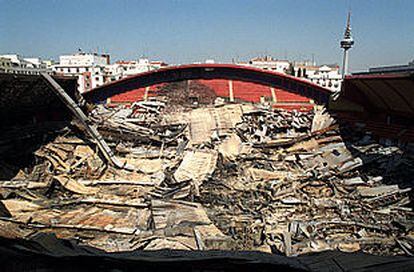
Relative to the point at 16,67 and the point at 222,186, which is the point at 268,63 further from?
the point at 222,186

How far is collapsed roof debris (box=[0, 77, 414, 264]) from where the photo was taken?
7.43m

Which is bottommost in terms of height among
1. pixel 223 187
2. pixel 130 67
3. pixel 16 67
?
pixel 223 187

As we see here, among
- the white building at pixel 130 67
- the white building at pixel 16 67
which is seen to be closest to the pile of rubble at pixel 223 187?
the white building at pixel 16 67

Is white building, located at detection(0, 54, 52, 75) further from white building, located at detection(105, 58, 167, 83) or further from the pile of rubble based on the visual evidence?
white building, located at detection(105, 58, 167, 83)

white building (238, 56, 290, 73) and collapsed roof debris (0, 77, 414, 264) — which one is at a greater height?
white building (238, 56, 290, 73)

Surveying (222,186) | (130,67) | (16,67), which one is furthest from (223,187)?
(130,67)

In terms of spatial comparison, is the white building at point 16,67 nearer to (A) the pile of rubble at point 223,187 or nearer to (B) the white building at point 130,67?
(A) the pile of rubble at point 223,187

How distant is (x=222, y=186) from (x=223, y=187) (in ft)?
0.20

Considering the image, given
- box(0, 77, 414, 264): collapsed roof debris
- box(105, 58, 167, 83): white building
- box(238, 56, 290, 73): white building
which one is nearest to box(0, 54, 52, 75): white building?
box(0, 77, 414, 264): collapsed roof debris

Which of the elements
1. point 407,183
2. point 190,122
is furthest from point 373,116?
point 190,122

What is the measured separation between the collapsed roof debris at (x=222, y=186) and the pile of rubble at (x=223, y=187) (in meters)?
0.04

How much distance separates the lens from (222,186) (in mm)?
10484

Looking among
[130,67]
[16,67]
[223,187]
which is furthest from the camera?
[130,67]

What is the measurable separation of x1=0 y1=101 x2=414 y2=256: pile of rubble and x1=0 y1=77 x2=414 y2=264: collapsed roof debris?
41mm
